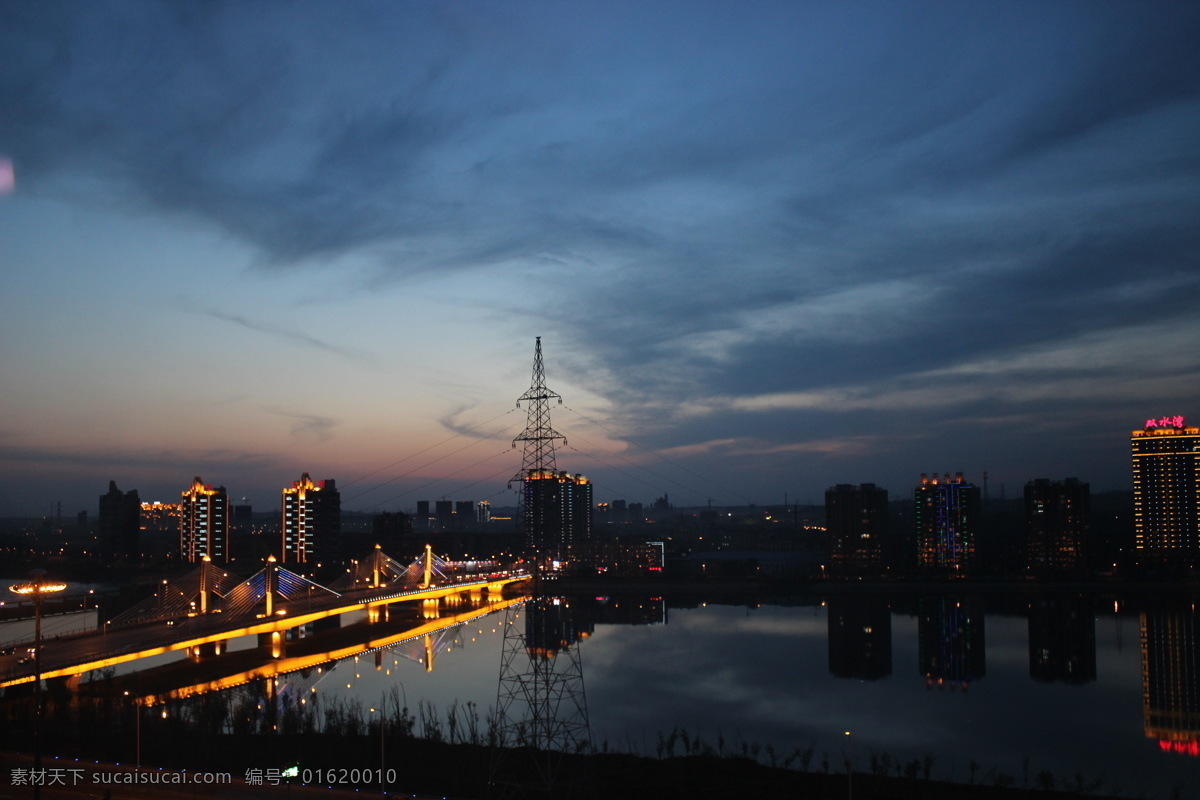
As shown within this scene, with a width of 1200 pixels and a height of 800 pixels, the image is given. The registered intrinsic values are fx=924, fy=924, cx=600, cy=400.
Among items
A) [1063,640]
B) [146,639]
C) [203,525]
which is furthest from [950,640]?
[203,525]

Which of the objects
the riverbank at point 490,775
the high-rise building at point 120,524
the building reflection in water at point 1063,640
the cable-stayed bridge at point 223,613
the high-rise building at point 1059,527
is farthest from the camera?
the high-rise building at point 120,524

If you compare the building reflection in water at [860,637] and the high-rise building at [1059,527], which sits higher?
the high-rise building at [1059,527]

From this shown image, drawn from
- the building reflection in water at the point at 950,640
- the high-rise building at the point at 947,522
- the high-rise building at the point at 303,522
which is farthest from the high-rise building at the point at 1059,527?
the high-rise building at the point at 303,522

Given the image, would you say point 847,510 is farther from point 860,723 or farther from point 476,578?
point 860,723

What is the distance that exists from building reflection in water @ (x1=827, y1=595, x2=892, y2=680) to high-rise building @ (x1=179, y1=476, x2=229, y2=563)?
34.8 m

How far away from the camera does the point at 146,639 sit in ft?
64.3

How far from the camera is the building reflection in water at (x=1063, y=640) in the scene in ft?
71.5

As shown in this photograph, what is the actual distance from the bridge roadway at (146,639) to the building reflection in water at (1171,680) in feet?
60.5

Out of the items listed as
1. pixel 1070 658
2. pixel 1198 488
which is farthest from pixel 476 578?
pixel 1198 488

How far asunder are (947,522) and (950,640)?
1096 inches

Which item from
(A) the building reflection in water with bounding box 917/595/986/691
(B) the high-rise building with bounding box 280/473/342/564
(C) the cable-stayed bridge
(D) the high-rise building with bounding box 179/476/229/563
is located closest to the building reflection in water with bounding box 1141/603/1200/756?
(A) the building reflection in water with bounding box 917/595/986/691

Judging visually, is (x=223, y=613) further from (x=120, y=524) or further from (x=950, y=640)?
(x=120, y=524)

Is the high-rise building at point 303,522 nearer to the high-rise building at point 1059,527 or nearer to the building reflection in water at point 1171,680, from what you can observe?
the high-rise building at point 1059,527

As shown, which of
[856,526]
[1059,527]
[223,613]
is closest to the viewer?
[223,613]
